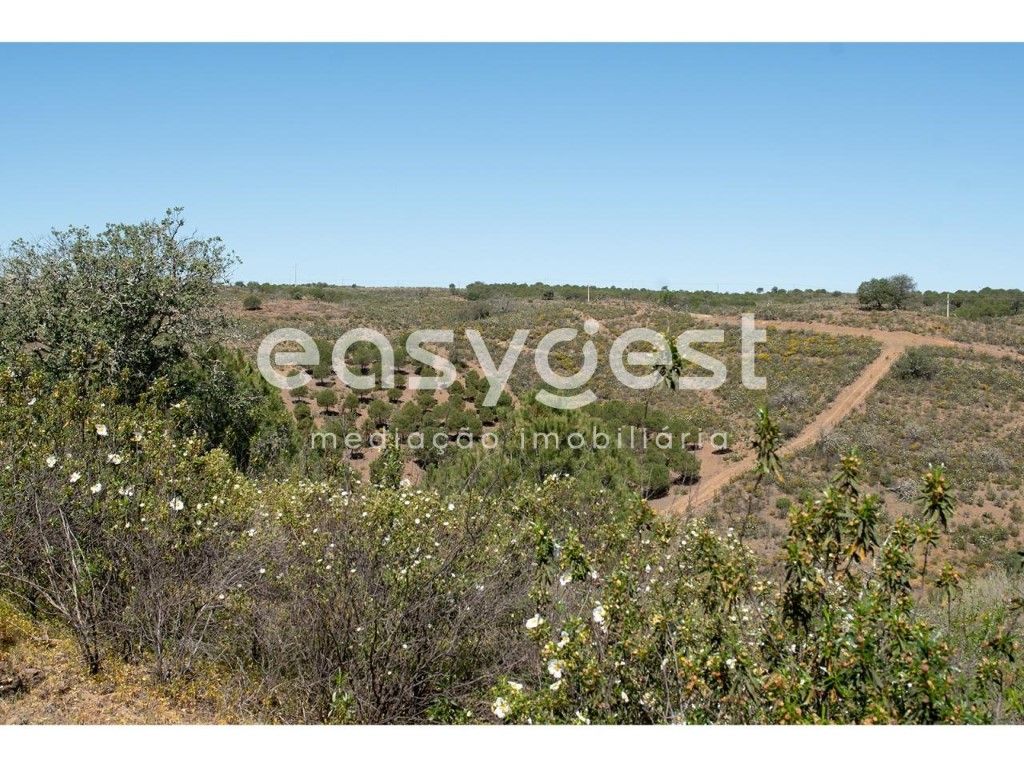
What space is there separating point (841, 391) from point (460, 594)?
28.9 meters

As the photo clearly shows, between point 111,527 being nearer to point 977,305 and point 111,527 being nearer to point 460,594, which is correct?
point 460,594

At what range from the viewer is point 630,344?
3734 cm

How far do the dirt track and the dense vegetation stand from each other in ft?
38.6

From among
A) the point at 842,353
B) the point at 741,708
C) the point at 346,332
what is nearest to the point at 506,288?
the point at 346,332

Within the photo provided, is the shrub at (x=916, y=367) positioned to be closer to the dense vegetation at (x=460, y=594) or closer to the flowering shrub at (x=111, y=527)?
the dense vegetation at (x=460, y=594)

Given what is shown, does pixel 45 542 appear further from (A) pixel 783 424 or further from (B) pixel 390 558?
(A) pixel 783 424

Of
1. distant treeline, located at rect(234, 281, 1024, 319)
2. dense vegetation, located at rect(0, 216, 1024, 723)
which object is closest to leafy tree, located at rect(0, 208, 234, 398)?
dense vegetation, located at rect(0, 216, 1024, 723)

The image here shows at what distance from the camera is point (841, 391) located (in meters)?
30.2

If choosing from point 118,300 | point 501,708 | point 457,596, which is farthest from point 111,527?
point 118,300

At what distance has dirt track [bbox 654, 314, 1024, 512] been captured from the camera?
72.8ft

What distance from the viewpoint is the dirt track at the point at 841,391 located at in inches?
874

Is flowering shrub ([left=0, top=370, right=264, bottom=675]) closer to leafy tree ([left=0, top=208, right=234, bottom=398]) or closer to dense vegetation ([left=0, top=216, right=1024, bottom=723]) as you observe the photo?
dense vegetation ([left=0, top=216, right=1024, bottom=723])

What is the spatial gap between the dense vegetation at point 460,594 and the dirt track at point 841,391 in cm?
1177

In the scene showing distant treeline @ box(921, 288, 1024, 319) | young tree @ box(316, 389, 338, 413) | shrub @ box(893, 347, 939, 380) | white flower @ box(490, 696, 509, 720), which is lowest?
white flower @ box(490, 696, 509, 720)
